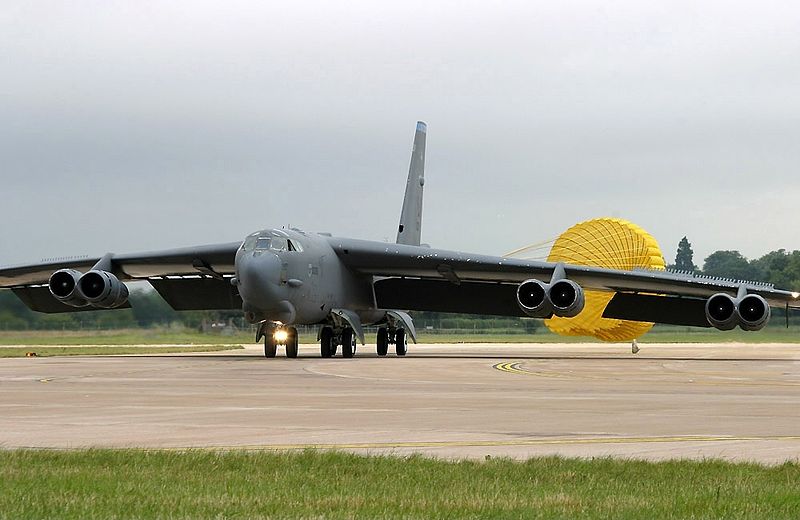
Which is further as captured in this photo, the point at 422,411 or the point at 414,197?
the point at 414,197

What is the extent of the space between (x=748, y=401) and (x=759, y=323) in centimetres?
1960

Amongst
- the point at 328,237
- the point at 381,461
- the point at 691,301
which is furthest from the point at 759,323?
the point at 381,461

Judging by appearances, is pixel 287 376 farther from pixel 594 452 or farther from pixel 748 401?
pixel 594 452

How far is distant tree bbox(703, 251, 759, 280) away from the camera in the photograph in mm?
127625

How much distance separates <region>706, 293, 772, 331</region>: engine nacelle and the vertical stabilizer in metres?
12.5

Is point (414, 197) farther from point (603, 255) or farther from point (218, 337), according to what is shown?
point (218, 337)

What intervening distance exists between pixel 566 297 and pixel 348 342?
7670mm

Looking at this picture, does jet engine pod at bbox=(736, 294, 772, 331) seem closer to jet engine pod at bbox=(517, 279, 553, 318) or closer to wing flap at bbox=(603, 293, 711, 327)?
wing flap at bbox=(603, 293, 711, 327)

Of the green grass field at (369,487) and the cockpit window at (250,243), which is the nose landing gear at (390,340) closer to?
the cockpit window at (250,243)

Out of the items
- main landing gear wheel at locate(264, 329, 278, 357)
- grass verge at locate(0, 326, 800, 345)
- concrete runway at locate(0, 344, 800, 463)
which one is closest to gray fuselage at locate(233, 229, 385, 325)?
main landing gear wheel at locate(264, 329, 278, 357)

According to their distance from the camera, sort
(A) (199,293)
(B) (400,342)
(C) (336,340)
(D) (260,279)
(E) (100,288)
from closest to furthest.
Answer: (D) (260,279) → (E) (100,288) → (C) (336,340) → (B) (400,342) → (A) (199,293)

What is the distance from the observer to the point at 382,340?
46.1 metres

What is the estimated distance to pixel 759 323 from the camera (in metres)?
37.8

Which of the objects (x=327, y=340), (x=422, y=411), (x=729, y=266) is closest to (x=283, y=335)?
(x=327, y=340)
